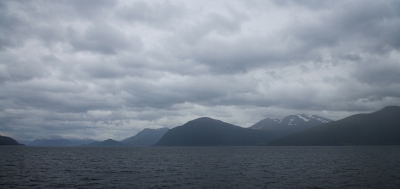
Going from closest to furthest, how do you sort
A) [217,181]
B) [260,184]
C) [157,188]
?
[157,188] < [260,184] < [217,181]

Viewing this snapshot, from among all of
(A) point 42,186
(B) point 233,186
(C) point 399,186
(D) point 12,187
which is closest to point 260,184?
(B) point 233,186

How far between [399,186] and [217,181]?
114 ft

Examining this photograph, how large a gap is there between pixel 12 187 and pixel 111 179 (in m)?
18.1

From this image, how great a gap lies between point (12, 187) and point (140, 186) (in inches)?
914

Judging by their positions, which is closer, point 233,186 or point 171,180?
point 233,186

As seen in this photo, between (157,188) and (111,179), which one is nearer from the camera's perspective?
(157,188)

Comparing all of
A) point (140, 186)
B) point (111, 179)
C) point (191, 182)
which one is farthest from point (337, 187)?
point (111, 179)

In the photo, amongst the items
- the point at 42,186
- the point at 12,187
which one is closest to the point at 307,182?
the point at 42,186

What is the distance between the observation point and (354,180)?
57.0 metres

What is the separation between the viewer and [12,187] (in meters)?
48.2

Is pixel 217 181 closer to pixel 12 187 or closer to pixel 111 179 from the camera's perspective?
pixel 111 179

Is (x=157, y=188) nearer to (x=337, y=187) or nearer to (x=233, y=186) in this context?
(x=233, y=186)

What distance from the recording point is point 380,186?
50.1 metres

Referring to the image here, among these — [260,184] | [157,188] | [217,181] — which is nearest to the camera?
[157,188]
